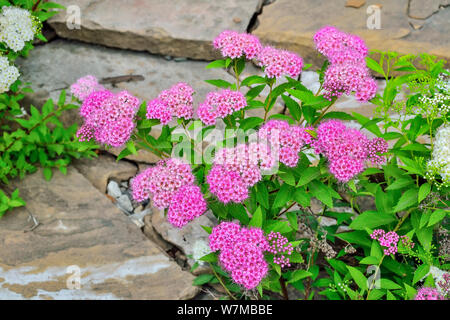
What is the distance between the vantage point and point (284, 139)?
2.18 metres

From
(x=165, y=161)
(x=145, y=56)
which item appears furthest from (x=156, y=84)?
(x=165, y=161)

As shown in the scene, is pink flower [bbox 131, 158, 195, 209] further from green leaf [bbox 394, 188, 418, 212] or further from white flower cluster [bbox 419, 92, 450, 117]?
white flower cluster [bbox 419, 92, 450, 117]

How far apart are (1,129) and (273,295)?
2.47 metres

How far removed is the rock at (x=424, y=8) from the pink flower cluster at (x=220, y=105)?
2.75 m

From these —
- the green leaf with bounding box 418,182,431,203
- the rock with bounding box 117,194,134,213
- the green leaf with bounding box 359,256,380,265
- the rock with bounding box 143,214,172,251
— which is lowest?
the rock with bounding box 143,214,172,251

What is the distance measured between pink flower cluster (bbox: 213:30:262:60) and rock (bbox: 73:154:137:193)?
1.73 metres

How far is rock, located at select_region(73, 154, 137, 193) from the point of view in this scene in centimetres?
379

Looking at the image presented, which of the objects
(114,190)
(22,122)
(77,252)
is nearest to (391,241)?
(77,252)

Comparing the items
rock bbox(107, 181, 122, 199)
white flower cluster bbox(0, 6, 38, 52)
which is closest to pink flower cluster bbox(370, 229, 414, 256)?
rock bbox(107, 181, 122, 199)

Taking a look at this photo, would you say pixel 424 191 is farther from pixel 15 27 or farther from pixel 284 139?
pixel 15 27

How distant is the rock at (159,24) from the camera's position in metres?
4.38

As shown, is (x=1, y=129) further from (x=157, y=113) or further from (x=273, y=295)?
(x=273, y=295)

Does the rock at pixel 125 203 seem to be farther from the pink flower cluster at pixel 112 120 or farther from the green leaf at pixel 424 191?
the green leaf at pixel 424 191

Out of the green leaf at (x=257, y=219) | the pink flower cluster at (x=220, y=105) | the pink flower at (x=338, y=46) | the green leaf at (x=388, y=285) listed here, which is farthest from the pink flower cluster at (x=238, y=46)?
the green leaf at (x=388, y=285)
